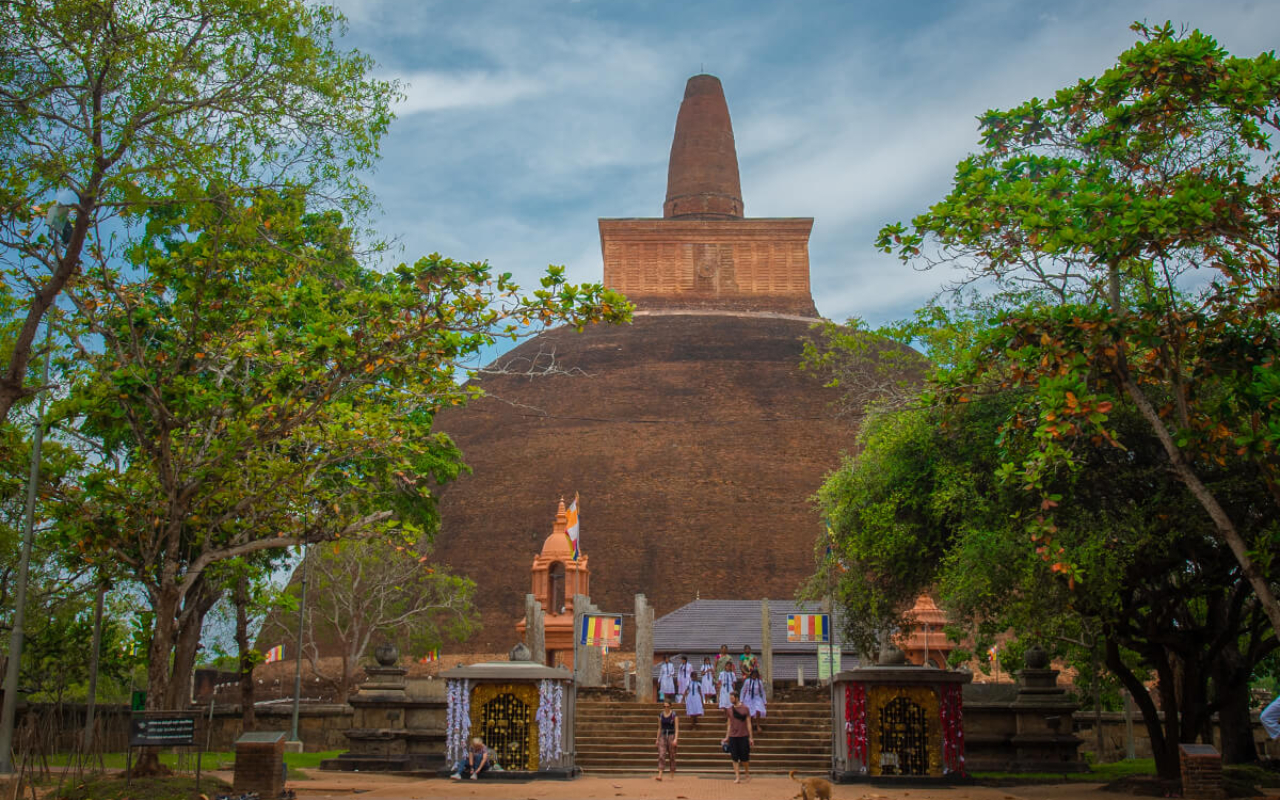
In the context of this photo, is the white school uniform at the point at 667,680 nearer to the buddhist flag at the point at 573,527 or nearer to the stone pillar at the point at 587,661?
the stone pillar at the point at 587,661

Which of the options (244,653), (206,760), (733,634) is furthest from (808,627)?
(206,760)

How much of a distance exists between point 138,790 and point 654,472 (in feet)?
71.5

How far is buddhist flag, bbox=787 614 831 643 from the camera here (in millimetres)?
20719

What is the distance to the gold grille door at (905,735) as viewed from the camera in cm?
1457

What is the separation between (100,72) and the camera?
1063 centimetres

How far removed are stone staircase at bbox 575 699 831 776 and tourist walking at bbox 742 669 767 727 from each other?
0.74 m

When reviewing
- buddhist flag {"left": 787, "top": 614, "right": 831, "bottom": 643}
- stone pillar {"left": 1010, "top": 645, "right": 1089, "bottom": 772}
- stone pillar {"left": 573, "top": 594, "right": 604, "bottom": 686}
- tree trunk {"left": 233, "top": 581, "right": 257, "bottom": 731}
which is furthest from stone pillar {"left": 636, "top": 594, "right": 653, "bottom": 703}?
Result: tree trunk {"left": 233, "top": 581, "right": 257, "bottom": 731}

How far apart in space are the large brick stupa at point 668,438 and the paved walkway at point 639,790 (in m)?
14.0

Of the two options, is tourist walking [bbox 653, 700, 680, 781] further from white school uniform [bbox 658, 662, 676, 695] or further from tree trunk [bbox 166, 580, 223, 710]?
tree trunk [bbox 166, 580, 223, 710]

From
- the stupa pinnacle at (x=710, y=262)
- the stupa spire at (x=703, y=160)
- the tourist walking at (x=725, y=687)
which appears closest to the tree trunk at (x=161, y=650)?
the tourist walking at (x=725, y=687)

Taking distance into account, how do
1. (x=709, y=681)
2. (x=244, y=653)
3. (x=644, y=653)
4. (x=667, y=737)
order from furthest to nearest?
(x=644, y=653) → (x=709, y=681) → (x=244, y=653) → (x=667, y=737)

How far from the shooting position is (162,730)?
37.4 ft

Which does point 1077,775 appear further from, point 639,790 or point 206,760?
point 206,760

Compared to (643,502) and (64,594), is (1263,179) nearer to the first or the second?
(64,594)
